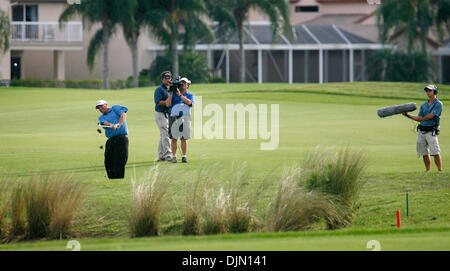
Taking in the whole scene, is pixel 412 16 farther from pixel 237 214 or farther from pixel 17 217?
pixel 17 217

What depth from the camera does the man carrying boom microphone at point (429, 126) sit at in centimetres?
1659

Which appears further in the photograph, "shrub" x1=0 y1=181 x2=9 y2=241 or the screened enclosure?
Result: the screened enclosure

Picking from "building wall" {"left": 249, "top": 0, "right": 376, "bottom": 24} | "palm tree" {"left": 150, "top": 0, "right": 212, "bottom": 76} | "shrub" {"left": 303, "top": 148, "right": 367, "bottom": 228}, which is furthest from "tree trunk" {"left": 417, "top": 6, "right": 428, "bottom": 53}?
"shrub" {"left": 303, "top": 148, "right": 367, "bottom": 228}

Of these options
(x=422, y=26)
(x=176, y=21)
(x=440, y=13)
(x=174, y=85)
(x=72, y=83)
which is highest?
(x=440, y=13)

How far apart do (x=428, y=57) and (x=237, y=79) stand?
13.3 metres

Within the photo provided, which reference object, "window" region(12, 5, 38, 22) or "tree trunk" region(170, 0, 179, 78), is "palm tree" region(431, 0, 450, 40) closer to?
"tree trunk" region(170, 0, 179, 78)

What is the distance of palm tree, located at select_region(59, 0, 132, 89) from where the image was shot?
49.2m

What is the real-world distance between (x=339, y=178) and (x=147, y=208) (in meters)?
3.12

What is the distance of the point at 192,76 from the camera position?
56.4 meters

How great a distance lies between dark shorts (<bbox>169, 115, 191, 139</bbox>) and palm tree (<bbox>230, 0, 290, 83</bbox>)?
3758 centimetres

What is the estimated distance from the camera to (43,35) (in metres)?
54.8

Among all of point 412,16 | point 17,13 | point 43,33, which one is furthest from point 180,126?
point 412,16

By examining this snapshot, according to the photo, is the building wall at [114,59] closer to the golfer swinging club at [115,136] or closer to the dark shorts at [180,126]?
the dark shorts at [180,126]

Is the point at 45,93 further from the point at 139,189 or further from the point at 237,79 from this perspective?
the point at 139,189
